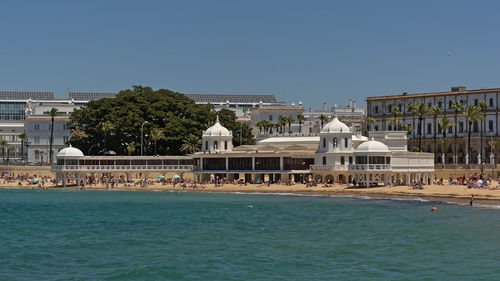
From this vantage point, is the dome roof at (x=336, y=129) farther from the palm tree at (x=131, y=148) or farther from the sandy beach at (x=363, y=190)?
the palm tree at (x=131, y=148)

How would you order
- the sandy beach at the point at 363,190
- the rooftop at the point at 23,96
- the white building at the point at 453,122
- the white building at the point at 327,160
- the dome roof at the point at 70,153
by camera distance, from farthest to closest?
the rooftop at the point at 23,96, the white building at the point at 453,122, the dome roof at the point at 70,153, the white building at the point at 327,160, the sandy beach at the point at 363,190

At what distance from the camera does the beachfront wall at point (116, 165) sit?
4631 inches

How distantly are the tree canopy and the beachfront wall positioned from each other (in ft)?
17.0

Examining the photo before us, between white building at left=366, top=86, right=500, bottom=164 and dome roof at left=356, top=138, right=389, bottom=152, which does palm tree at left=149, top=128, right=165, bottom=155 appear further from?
white building at left=366, top=86, right=500, bottom=164

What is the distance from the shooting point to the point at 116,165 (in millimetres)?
119688

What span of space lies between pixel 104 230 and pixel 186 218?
10522 millimetres

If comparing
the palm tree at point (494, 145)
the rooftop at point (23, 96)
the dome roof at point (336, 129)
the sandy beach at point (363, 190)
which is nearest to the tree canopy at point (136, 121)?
the sandy beach at point (363, 190)

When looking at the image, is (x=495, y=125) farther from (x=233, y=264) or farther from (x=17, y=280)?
(x=17, y=280)

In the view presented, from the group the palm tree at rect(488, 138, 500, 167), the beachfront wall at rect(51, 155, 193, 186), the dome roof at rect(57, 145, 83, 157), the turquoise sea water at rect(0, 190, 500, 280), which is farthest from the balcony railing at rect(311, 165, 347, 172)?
the dome roof at rect(57, 145, 83, 157)

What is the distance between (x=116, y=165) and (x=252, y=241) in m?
70.4

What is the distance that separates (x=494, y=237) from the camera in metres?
52.7

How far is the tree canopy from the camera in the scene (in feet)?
413

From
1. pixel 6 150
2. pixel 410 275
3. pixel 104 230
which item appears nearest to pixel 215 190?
pixel 104 230

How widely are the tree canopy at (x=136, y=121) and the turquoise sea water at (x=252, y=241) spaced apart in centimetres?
4265
